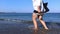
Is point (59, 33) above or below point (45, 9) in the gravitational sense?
below

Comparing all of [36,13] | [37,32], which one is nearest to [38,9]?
[36,13]

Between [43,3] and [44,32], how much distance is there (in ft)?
4.52

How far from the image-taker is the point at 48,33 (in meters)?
8.91

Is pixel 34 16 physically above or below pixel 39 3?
below

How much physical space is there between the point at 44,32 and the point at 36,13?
1.03 meters

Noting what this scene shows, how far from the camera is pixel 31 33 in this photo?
9.02 metres

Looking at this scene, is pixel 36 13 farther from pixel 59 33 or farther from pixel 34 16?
pixel 59 33

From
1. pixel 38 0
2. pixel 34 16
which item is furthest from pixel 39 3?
pixel 34 16

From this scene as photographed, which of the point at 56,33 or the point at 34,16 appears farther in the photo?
the point at 34,16

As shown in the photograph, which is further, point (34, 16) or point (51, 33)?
point (34, 16)

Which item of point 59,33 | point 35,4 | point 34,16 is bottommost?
point 59,33

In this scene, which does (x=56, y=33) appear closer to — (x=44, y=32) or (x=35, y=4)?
(x=44, y=32)

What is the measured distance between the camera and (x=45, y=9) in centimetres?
947

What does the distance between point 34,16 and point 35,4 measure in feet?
2.16
